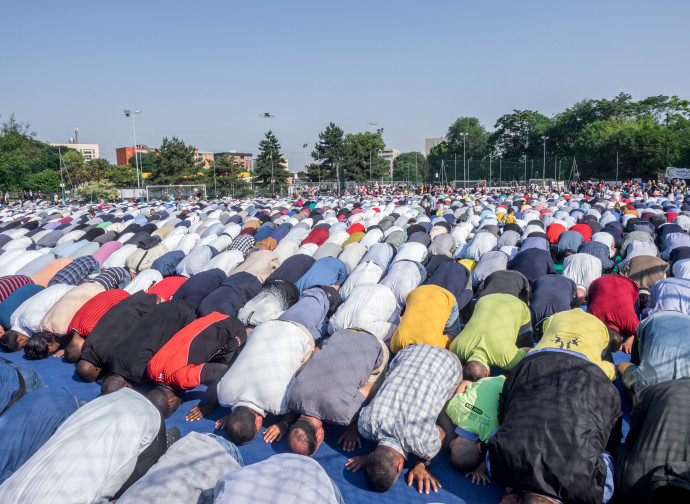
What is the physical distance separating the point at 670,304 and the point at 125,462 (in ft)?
18.0

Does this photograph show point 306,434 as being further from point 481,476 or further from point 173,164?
point 173,164

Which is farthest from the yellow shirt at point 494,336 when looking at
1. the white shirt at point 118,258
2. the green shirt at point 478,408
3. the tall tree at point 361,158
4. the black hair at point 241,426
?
the tall tree at point 361,158

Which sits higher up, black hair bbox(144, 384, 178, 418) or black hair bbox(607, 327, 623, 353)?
black hair bbox(607, 327, 623, 353)

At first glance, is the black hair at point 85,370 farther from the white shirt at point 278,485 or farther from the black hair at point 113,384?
the white shirt at point 278,485

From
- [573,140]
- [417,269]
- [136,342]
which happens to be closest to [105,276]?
[136,342]

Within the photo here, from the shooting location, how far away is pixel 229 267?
8828mm

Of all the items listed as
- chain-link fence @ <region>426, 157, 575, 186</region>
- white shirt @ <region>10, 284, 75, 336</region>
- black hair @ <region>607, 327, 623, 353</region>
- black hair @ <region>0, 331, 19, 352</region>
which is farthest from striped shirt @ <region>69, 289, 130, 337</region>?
chain-link fence @ <region>426, 157, 575, 186</region>

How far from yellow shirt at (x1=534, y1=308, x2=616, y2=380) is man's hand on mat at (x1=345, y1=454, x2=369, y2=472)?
1684 mm

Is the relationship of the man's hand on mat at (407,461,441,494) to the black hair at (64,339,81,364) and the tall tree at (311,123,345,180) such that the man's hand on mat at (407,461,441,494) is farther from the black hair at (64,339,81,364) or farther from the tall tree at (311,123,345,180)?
the tall tree at (311,123,345,180)

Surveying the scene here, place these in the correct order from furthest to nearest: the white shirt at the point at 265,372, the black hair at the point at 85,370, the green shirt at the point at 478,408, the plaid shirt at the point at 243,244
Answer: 1. the plaid shirt at the point at 243,244
2. the black hair at the point at 85,370
3. the white shirt at the point at 265,372
4. the green shirt at the point at 478,408

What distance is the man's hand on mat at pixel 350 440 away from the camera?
4.03m

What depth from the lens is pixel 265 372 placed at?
13.9 ft

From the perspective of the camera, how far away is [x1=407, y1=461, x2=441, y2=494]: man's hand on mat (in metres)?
3.55

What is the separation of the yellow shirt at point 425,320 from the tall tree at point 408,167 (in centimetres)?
4703
